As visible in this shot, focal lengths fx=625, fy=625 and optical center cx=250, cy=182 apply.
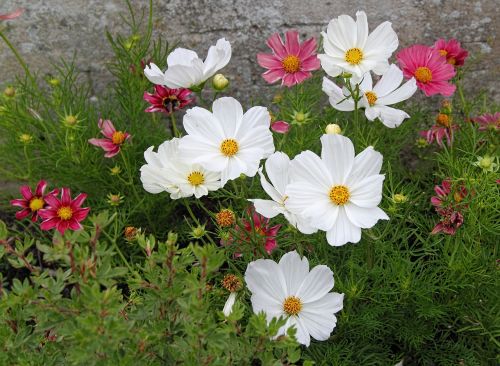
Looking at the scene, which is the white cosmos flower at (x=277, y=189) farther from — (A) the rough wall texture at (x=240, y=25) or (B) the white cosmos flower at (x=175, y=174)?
(A) the rough wall texture at (x=240, y=25)

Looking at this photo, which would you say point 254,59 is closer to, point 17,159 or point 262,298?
point 17,159

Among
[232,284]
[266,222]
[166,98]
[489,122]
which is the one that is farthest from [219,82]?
[489,122]

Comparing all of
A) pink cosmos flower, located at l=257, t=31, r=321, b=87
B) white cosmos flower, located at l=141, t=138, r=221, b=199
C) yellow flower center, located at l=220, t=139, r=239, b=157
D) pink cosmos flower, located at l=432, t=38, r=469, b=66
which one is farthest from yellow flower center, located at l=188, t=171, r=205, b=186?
pink cosmos flower, located at l=432, t=38, r=469, b=66

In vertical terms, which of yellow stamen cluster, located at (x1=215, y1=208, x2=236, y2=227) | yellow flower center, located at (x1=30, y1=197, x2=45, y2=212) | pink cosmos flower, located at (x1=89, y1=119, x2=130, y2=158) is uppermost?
yellow stamen cluster, located at (x1=215, y1=208, x2=236, y2=227)

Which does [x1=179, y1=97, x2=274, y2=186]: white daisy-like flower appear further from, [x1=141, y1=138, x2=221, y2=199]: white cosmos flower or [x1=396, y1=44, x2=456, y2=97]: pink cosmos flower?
[x1=396, y1=44, x2=456, y2=97]: pink cosmos flower

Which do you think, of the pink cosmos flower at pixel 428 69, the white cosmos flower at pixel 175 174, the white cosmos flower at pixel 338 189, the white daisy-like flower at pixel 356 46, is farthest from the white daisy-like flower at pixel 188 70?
the pink cosmos flower at pixel 428 69

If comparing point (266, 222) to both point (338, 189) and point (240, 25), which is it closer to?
point (338, 189)

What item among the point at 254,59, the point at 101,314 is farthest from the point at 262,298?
the point at 254,59
